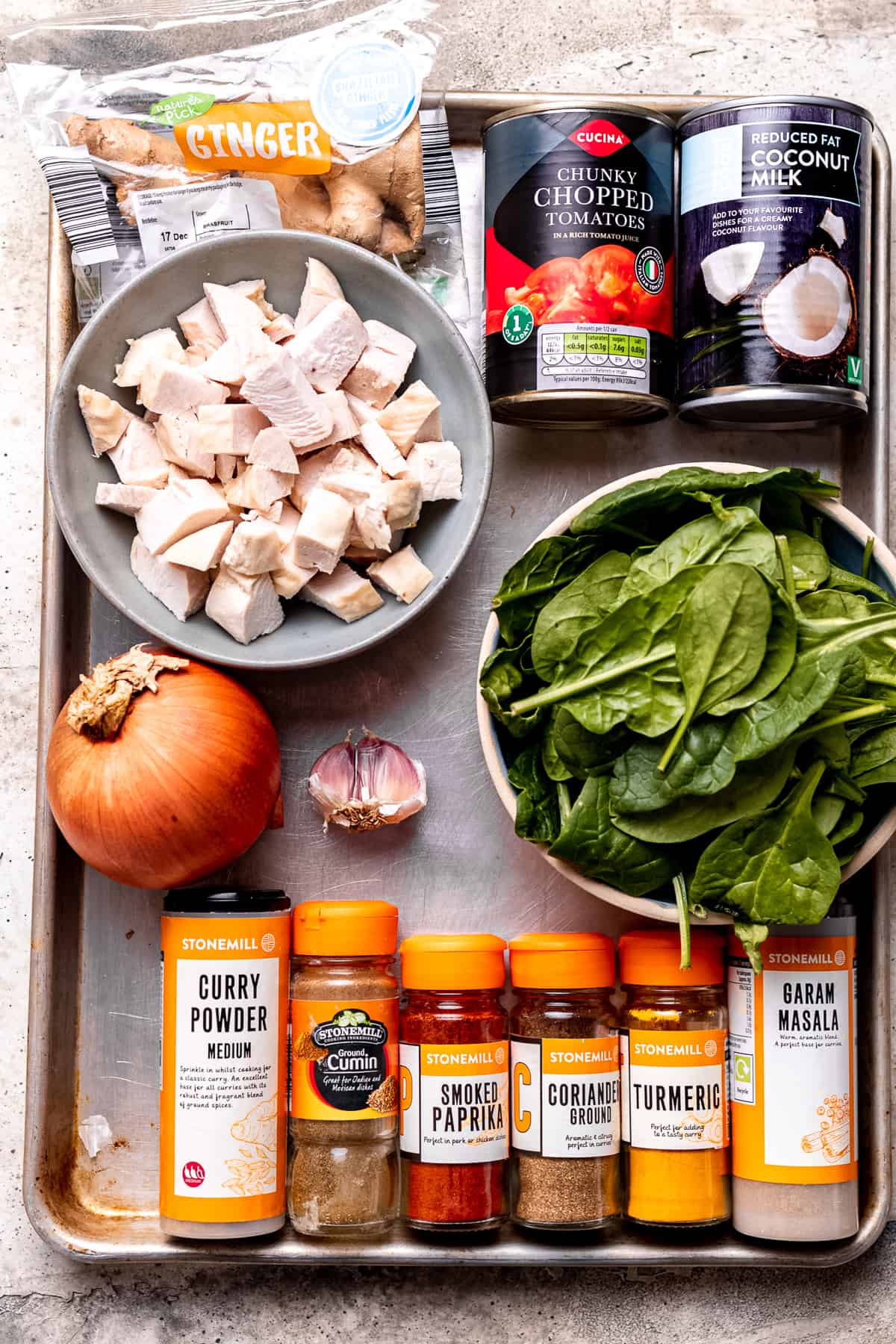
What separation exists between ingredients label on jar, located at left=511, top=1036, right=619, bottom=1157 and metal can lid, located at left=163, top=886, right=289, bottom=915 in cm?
26

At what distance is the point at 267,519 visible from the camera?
3.59ft

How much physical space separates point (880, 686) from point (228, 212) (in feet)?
2.40

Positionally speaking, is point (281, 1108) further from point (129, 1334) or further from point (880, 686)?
point (880, 686)

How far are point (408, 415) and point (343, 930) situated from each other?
0.47 meters

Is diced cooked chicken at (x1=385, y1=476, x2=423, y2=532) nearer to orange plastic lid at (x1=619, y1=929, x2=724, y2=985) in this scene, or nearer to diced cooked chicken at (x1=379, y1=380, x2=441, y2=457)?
diced cooked chicken at (x1=379, y1=380, x2=441, y2=457)

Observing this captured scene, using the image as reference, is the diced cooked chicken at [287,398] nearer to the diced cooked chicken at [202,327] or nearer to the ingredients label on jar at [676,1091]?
the diced cooked chicken at [202,327]

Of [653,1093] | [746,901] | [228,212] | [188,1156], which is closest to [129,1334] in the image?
[188,1156]

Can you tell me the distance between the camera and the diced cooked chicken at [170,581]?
1092 mm

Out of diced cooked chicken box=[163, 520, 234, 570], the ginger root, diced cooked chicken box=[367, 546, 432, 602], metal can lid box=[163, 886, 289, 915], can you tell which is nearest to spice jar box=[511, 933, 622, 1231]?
metal can lid box=[163, 886, 289, 915]

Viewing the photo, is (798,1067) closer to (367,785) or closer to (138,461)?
(367,785)

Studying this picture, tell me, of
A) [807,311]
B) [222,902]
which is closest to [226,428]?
[222,902]

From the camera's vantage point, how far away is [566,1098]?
3.45ft

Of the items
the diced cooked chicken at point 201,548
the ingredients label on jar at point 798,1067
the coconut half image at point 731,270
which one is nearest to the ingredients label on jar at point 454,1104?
the ingredients label on jar at point 798,1067

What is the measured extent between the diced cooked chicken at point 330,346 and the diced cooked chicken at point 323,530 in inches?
4.2
